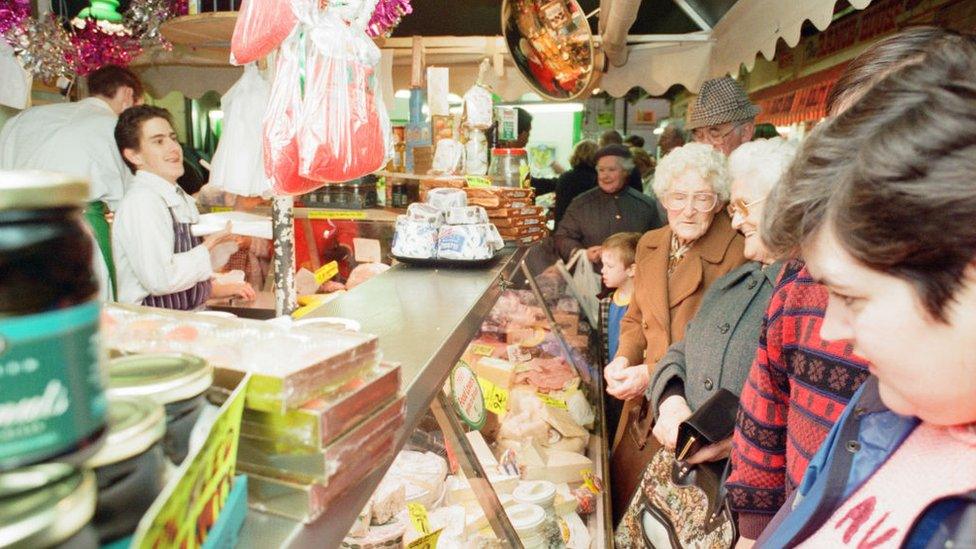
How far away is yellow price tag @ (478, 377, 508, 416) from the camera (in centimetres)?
245

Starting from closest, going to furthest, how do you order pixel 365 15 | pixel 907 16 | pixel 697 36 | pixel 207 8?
pixel 365 15 → pixel 207 8 → pixel 907 16 → pixel 697 36

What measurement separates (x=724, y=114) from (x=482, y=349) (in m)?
1.96

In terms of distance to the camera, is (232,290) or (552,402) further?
(232,290)

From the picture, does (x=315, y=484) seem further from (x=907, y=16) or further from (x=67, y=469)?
(x=907, y=16)

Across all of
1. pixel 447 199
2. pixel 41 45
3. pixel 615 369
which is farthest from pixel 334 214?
pixel 41 45

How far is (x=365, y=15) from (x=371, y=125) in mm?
231

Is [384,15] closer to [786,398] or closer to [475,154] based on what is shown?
[786,398]

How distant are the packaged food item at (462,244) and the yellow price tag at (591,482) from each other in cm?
101

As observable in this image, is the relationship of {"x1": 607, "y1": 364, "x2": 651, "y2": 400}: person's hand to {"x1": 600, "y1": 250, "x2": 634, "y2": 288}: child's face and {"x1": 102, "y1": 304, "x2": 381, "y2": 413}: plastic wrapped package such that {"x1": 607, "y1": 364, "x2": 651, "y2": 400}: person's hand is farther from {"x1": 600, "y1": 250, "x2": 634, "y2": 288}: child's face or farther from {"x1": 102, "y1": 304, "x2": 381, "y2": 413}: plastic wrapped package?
{"x1": 102, "y1": 304, "x2": 381, "y2": 413}: plastic wrapped package

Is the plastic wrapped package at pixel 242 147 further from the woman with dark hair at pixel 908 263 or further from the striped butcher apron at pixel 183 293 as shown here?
the woman with dark hair at pixel 908 263

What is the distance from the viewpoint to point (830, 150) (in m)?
0.84

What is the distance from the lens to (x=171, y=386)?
56 centimetres

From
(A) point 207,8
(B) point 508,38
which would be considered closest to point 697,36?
(B) point 508,38

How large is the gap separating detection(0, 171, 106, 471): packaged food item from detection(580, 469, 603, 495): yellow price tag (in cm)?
233
